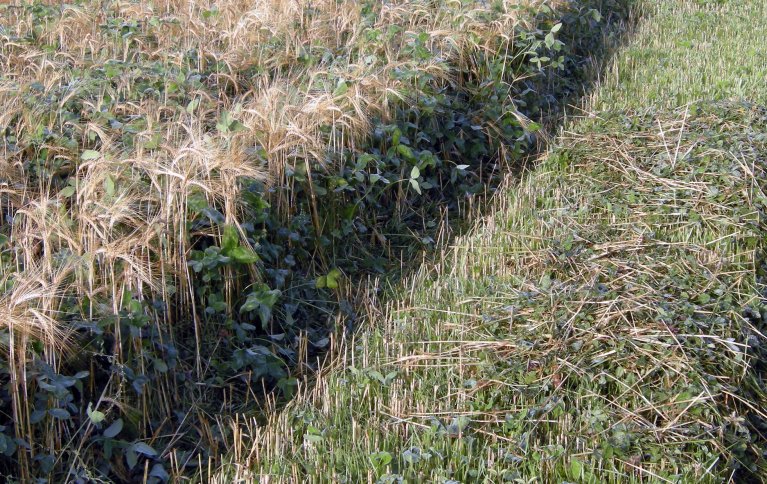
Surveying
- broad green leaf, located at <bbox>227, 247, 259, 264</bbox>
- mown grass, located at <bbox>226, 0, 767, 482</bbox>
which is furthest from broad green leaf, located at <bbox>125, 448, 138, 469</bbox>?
broad green leaf, located at <bbox>227, 247, 259, 264</bbox>

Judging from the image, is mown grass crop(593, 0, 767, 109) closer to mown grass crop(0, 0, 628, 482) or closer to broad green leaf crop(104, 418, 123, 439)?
mown grass crop(0, 0, 628, 482)

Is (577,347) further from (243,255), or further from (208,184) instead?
(208,184)

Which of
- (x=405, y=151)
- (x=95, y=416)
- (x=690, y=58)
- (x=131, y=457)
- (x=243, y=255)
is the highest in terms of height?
(x=690, y=58)

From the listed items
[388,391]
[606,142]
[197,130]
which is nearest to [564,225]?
[606,142]

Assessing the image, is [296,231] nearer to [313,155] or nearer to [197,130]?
[313,155]

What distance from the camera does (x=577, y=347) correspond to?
11.2 ft

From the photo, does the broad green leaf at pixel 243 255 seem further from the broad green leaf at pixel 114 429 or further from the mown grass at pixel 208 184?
the broad green leaf at pixel 114 429

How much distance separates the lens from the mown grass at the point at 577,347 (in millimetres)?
3000

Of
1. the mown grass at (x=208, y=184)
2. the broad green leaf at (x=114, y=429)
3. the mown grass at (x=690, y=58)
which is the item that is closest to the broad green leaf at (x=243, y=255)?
the mown grass at (x=208, y=184)

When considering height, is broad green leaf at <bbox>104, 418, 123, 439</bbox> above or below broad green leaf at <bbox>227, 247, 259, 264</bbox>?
below

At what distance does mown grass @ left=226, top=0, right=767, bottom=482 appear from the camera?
3.00 meters

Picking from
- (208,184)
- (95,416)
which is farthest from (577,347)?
(95,416)

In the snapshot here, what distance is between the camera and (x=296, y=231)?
13.7 feet

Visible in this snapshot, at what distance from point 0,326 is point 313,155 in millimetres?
1792
